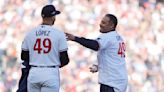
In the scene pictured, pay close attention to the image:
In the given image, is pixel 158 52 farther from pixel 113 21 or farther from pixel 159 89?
pixel 113 21

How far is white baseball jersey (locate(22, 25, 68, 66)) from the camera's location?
495 centimetres

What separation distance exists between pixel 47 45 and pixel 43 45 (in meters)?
0.04

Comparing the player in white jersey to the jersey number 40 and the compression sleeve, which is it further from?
the jersey number 40

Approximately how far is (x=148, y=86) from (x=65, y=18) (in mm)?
2134

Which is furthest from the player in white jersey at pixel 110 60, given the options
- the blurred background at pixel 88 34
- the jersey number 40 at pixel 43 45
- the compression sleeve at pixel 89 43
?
the blurred background at pixel 88 34

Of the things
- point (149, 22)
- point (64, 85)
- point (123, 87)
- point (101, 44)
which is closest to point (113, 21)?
point (101, 44)

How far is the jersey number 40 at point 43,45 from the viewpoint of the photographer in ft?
16.2

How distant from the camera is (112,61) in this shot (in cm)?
539

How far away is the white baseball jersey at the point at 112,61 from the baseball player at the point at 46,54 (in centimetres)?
51

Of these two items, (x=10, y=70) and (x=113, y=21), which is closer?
(x=113, y=21)

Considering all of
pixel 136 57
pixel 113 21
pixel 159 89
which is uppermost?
pixel 113 21

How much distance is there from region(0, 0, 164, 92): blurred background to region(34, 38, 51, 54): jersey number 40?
5.06m

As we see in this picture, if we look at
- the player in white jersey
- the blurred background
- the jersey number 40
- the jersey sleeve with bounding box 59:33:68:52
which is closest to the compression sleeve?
the player in white jersey

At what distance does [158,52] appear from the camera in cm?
1066
